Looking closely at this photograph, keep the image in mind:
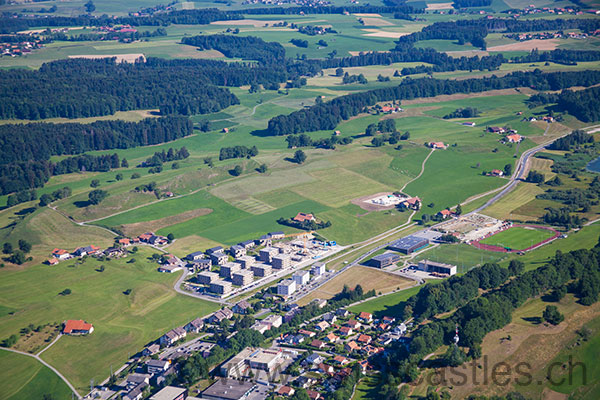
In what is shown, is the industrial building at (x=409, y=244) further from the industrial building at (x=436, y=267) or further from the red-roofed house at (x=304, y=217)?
the red-roofed house at (x=304, y=217)

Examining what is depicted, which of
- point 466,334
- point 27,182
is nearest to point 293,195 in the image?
point 27,182

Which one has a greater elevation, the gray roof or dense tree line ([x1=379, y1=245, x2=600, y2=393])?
dense tree line ([x1=379, y1=245, x2=600, y2=393])

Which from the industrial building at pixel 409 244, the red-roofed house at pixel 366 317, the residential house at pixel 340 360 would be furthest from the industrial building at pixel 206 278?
the industrial building at pixel 409 244

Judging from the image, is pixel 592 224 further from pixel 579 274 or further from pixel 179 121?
pixel 179 121

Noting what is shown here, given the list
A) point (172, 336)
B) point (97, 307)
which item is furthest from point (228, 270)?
point (97, 307)

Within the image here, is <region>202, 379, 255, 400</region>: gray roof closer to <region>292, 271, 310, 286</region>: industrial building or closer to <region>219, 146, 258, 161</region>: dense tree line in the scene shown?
<region>292, 271, 310, 286</region>: industrial building

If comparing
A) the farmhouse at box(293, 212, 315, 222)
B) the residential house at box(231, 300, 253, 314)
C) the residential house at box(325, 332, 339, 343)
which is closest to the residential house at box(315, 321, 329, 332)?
the residential house at box(325, 332, 339, 343)
